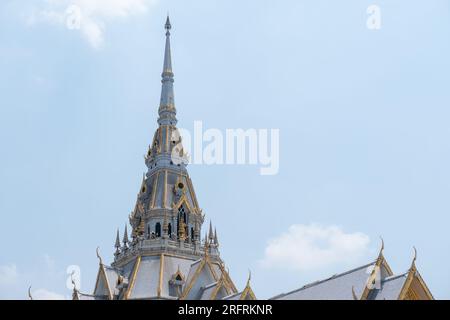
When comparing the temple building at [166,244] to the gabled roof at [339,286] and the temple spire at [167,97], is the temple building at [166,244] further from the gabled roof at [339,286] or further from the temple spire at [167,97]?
the gabled roof at [339,286]

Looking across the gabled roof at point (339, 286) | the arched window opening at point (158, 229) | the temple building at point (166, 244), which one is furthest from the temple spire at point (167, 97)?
the gabled roof at point (339, 286)

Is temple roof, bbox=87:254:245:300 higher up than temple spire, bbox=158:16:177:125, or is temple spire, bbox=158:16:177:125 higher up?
temple spire, bbox=158:16:177:125

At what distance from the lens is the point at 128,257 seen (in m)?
74.0

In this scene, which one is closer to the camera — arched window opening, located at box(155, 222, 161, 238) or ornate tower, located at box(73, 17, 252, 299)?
ornate tower, located at box(73, 17, 252, 299)

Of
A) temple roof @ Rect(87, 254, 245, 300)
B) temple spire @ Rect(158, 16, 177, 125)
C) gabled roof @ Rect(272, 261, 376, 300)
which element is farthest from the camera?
temple spire @ Rect(158, 16, 177, 125)

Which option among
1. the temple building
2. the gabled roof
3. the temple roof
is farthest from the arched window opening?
the gabled roof

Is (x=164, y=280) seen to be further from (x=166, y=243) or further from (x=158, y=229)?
(x=158, y=229)

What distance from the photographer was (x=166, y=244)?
238 feet

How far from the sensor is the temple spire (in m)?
82.8

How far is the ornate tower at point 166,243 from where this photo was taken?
6644cm

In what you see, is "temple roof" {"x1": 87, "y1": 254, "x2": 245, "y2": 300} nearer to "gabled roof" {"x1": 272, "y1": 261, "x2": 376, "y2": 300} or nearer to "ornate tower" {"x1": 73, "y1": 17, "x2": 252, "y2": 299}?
"ornate tower" {"x1": 73, "y1": 17, "x2": 252, "y2": 299}
